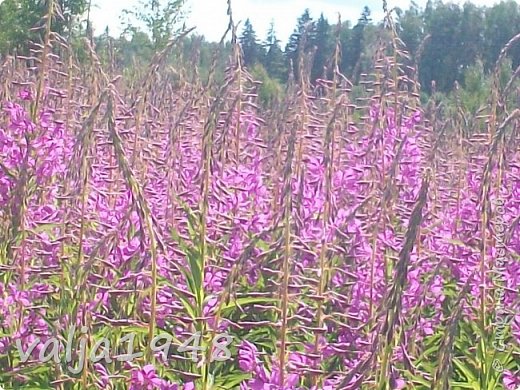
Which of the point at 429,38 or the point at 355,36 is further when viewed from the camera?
the point at 355,36

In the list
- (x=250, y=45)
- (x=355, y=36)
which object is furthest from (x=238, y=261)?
(x=355, y=36)

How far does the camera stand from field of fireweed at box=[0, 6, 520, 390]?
8.01ft

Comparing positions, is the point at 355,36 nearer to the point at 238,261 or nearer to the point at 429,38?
the point at 429,38

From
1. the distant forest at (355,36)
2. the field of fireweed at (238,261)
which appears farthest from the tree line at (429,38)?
the field of fireweed at (238,261)

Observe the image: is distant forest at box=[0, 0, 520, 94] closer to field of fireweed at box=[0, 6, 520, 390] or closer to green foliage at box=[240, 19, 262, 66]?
green foliage at box=[240, 19, 262, 66]

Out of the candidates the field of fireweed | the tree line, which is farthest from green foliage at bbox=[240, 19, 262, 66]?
the field of fireweed

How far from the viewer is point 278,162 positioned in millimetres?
3742

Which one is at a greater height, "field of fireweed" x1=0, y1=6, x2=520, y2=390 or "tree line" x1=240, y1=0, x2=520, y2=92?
"tree line" x1=240, y1=0, x2=520, y2=92

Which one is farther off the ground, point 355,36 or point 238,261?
point 355,36

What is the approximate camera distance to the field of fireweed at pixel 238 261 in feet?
8.01

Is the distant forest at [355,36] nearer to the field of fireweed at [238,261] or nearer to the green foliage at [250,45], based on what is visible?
the green foliage at [250,45]

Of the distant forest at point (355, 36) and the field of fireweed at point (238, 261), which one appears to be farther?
the distant forest at point (355, 36)

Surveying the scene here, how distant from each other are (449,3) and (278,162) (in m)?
2.07

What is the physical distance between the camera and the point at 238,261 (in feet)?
6.98
